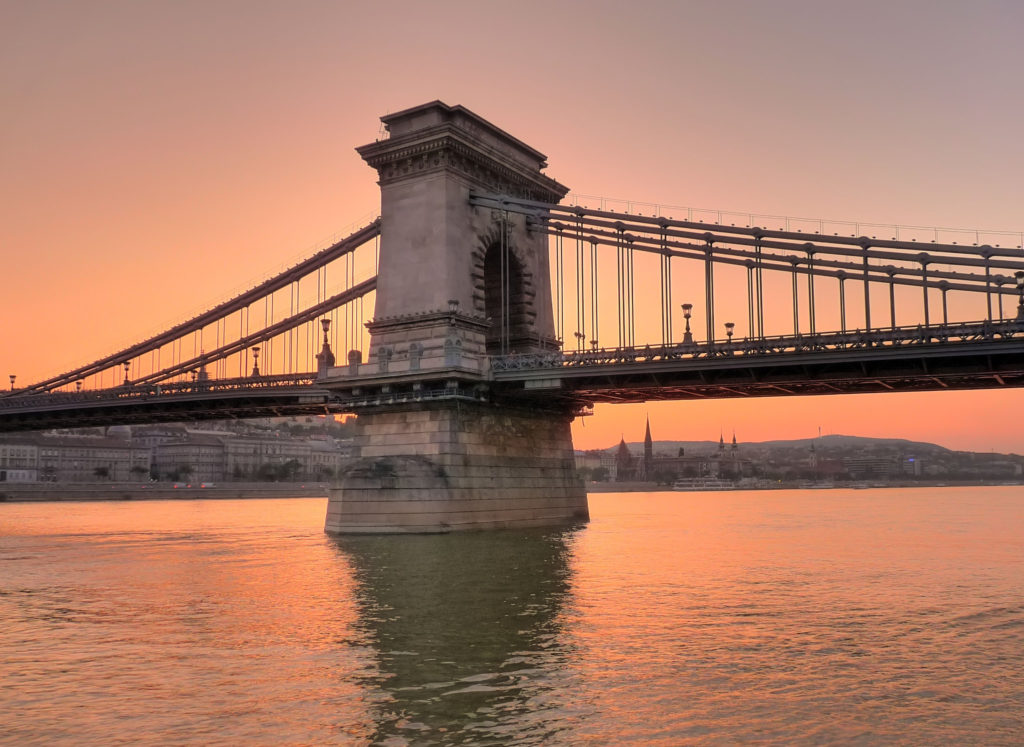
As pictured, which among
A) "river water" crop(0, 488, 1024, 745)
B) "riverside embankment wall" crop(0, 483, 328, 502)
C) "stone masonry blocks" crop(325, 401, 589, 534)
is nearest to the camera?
"river water" crop(0, 488, 1024, 745)

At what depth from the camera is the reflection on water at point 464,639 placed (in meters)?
12.9

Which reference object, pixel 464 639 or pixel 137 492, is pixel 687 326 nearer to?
pixel 464 639

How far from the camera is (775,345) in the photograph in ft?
128

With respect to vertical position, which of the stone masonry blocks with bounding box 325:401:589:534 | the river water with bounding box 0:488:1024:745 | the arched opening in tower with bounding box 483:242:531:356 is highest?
the arched opening in tower with bounding box 483:242:531:356

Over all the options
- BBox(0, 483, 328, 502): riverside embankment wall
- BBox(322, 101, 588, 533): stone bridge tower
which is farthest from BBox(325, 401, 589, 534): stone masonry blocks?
BBox(0, 483, 328, 502): riverside embankment wall

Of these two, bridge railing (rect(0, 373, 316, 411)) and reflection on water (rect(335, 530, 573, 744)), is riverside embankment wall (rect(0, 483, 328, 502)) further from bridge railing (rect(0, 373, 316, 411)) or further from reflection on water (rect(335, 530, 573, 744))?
reflection on water (rect(335, 530, 573, 744))

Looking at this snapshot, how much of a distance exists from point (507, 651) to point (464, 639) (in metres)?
1.45

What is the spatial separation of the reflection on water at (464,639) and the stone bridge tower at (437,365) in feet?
20.7

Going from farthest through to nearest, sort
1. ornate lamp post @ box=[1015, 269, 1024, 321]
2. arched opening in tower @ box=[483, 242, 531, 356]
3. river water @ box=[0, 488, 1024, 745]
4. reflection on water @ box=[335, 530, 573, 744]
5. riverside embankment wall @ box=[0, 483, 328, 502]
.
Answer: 1. riverside embankment wall @ box=[0, 483, 328, 502]
2. arched opening in tower @ box=[483, 242, 531, 356]
3. ornate lamp post @ box=[1015, 269, 1024, 321]
4. reflection on water @ box=[335, 530, 573, 744]
5. river water @ box=[0, 488, 1024, 745]

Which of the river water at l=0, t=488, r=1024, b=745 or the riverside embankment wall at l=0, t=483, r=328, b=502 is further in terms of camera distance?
the riverside embankment wall at l=0, t=483, r=328, b=502

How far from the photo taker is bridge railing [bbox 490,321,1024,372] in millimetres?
35500

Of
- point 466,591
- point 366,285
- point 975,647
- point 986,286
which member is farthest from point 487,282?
point 975,647

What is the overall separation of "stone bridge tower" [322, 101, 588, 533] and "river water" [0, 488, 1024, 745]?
674 cm

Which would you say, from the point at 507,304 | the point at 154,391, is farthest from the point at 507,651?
the point at 154,391
